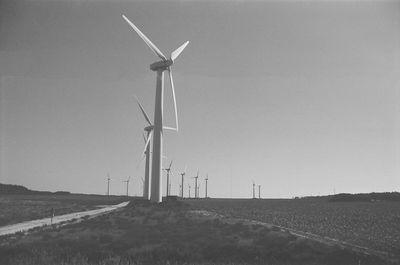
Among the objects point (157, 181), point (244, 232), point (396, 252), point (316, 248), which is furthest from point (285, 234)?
point (157, 181)

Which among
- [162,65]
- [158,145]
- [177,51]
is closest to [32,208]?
[158,145]

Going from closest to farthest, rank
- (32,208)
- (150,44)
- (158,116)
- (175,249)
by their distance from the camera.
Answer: (175,249) < (150,44) < (158,116) < (32,208)

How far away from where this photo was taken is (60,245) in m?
24.0

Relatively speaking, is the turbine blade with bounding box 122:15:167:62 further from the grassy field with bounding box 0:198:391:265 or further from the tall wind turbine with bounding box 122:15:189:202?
the grassy field with bounding box 0:198:391:265

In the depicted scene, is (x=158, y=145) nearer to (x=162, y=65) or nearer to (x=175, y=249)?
(x=162, y=65)

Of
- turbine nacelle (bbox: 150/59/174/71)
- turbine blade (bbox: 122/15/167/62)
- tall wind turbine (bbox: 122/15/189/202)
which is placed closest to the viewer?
turbine blade (bbox: 122/15/167/62)

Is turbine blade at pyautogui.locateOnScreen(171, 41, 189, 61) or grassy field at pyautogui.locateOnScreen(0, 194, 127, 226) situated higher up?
turbine blade at pyautogui.locateOnScreen(171, 41, 189, 61)

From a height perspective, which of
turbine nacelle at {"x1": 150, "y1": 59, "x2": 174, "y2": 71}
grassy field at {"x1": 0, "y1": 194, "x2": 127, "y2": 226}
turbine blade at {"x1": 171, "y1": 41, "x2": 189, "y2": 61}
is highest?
turbine blade at {"x1": 171, "y1": 41, "x2": 189, "y2": 61}

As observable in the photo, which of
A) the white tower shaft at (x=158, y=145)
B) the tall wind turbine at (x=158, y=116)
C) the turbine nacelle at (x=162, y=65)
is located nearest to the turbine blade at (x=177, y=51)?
the tall wind turbine at (x=158, y=116)

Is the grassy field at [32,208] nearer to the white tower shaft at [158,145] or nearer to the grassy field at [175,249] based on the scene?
the white tower shaft at [158,145]

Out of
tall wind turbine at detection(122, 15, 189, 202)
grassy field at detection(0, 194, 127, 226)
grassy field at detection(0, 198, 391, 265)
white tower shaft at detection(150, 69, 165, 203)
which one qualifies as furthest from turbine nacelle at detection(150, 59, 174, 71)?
grassy field at detection(0, 198, 391, 265)

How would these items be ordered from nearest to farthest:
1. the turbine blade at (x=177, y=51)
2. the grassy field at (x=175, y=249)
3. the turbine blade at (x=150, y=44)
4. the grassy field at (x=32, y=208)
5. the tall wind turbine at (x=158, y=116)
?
the grassy field at (x=175, y=249), the grassy field at (x=32, y=208), the turbine blade at (x=150, y=44), the tall wind turbine at (x=158, y=116), the turbine blade at (x=177, y=51)

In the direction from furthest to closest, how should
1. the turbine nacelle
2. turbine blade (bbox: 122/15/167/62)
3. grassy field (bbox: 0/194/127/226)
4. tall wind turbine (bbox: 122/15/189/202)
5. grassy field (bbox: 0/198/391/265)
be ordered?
the turbine nacelle < tall wind turbine (bbox: 122/15/189/202) < turbine blade (bbox: 122/15/167/62) < grassy field (bbox: 0/194/127/226) < grassy field (bbox: 0/198/391/265)

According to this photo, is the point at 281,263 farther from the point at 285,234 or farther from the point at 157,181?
the point at 157,181
